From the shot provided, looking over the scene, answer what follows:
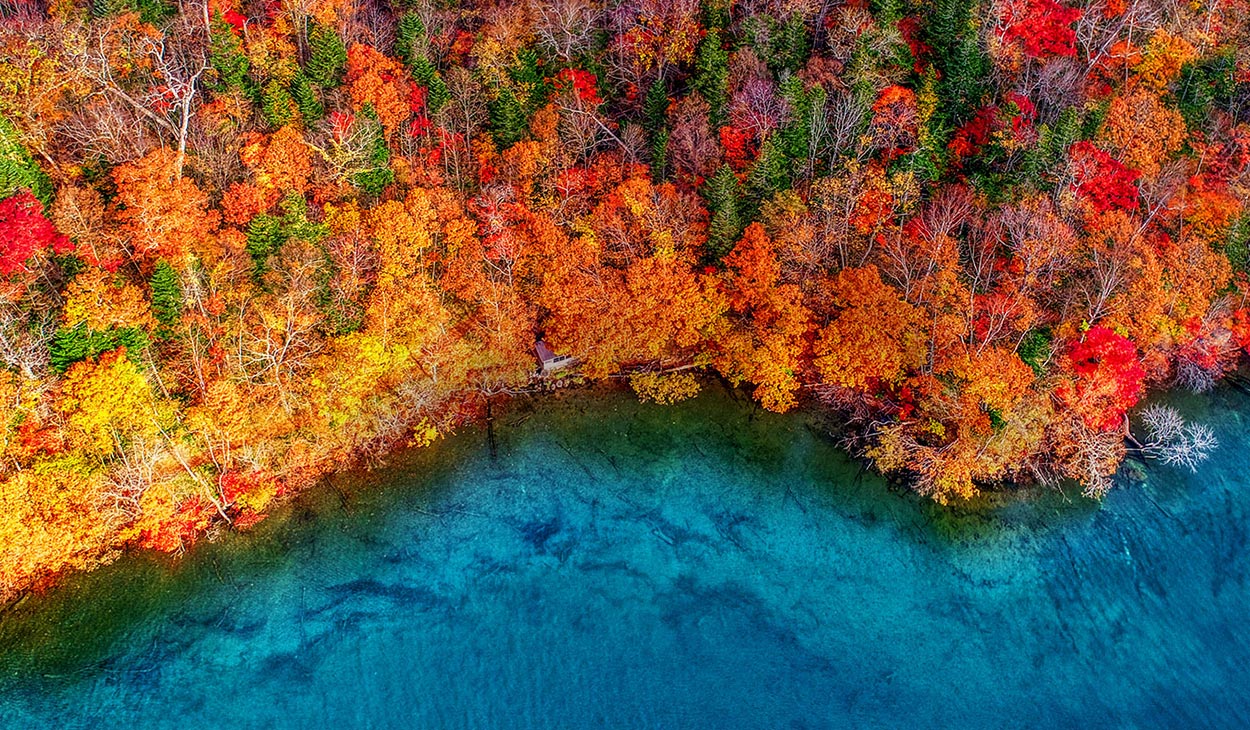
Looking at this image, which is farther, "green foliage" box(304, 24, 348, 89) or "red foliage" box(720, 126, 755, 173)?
"red foliage" box(720, 126, 755, 173)

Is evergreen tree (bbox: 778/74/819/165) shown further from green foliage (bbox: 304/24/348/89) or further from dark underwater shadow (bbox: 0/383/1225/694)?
green foliage (bbox: 304/24/348/89)

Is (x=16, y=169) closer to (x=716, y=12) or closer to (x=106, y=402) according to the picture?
(x=106, y=402)

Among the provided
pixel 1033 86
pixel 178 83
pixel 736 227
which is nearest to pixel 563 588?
Result: pixel 736 227

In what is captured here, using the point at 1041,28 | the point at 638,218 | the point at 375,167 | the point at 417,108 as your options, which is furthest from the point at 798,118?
the point at 375,167

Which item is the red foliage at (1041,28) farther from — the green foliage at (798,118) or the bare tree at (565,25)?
the bare tree at (565,25)

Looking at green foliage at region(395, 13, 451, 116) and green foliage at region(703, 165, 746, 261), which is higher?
green foliage at region(395, 13, 451, 116)

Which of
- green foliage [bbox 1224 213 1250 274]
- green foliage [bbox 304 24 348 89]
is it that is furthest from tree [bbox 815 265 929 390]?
green foliage [bbox 304 24 348 89]
